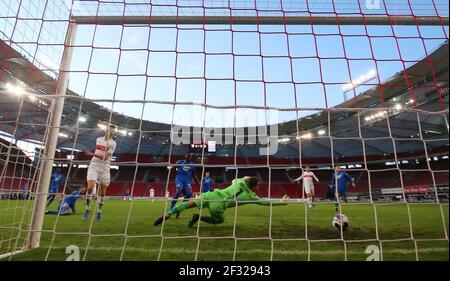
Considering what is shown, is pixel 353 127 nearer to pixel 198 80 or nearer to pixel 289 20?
pixel 289 20

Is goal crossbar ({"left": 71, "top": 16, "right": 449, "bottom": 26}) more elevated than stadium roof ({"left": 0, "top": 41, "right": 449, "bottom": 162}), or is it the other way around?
stadium roof ({"left": 0, "top": 41, "right": 449, "bottom": 162})

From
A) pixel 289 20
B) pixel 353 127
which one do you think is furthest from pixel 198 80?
pixel 353 127

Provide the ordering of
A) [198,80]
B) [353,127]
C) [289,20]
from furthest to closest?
[353,127]
[289,20]
[198,80]

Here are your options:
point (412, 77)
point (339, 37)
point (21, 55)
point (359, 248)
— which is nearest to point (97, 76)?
point (21, 55)

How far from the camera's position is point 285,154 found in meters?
30.8

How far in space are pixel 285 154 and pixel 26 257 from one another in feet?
95.4

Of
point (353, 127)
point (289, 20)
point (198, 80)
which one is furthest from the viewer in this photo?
point (353, 127)

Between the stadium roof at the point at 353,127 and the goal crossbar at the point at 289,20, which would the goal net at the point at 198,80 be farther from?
the stadium roof at the point at 353,127

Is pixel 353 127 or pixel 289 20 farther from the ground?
pixel 353 127

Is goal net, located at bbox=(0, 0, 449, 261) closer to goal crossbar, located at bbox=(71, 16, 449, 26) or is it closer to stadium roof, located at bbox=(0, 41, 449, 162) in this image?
goal crossbar, located at bbox=(71, 16, 449, 26)

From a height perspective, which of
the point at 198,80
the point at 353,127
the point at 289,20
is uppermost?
the point at 353,127

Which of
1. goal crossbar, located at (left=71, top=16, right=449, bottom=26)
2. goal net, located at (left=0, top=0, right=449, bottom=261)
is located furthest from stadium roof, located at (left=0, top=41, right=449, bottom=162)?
goal crossbar, located at (left=71, top=16, right=449, bottom=26)

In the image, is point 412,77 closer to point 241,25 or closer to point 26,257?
point 241,25

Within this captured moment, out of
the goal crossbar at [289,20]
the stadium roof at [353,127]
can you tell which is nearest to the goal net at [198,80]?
the goal crossbar at [289,20]
